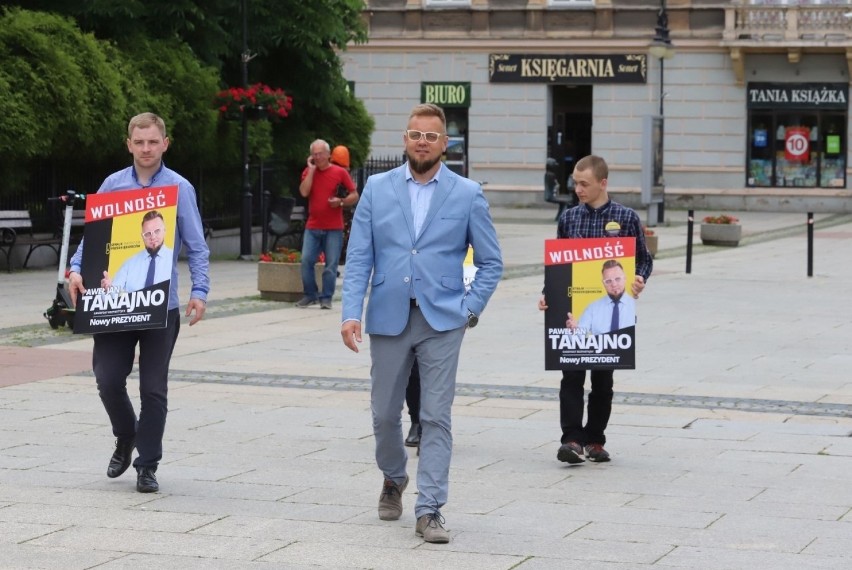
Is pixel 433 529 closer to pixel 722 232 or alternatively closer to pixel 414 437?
pixel 414 437

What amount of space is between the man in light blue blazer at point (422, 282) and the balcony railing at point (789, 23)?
3560 cm

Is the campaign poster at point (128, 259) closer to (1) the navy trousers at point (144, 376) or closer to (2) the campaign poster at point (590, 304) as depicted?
(1) the navy trousers at point (144, 376)

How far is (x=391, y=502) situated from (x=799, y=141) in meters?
36.5

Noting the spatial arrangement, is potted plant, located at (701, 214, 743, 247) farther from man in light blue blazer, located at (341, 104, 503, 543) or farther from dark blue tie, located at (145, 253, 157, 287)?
man in light blue blazer, located at (341, 104, 503, 543)

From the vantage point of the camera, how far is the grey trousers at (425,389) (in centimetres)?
666

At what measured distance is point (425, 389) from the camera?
6742 millimetres

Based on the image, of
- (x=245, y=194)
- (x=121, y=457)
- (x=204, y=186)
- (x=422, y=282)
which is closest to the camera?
(x=422, y=282)

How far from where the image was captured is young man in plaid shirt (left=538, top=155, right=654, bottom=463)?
332 inches

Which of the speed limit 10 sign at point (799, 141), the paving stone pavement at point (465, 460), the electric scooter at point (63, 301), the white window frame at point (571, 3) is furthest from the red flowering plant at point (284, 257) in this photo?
the speed limit 10 sign at point (799, 141)

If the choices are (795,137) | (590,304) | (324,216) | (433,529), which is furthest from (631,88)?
(433,529)

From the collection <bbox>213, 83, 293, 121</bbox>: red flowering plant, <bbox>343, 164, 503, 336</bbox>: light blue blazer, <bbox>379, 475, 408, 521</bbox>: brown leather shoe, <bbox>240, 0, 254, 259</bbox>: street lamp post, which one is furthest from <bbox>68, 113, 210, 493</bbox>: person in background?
<bbox>240, 0, 254, 259</bbox>: street lamp post

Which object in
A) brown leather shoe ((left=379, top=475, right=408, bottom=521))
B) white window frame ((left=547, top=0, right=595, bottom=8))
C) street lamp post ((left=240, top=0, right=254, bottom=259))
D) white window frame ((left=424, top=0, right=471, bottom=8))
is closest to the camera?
brown leather shoe ((left=379, top=475, right=408, bottom=521))

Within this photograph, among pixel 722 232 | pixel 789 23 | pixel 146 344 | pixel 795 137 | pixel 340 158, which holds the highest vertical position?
pixel 789 23

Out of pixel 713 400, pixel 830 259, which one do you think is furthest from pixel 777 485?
pixel 830 259
